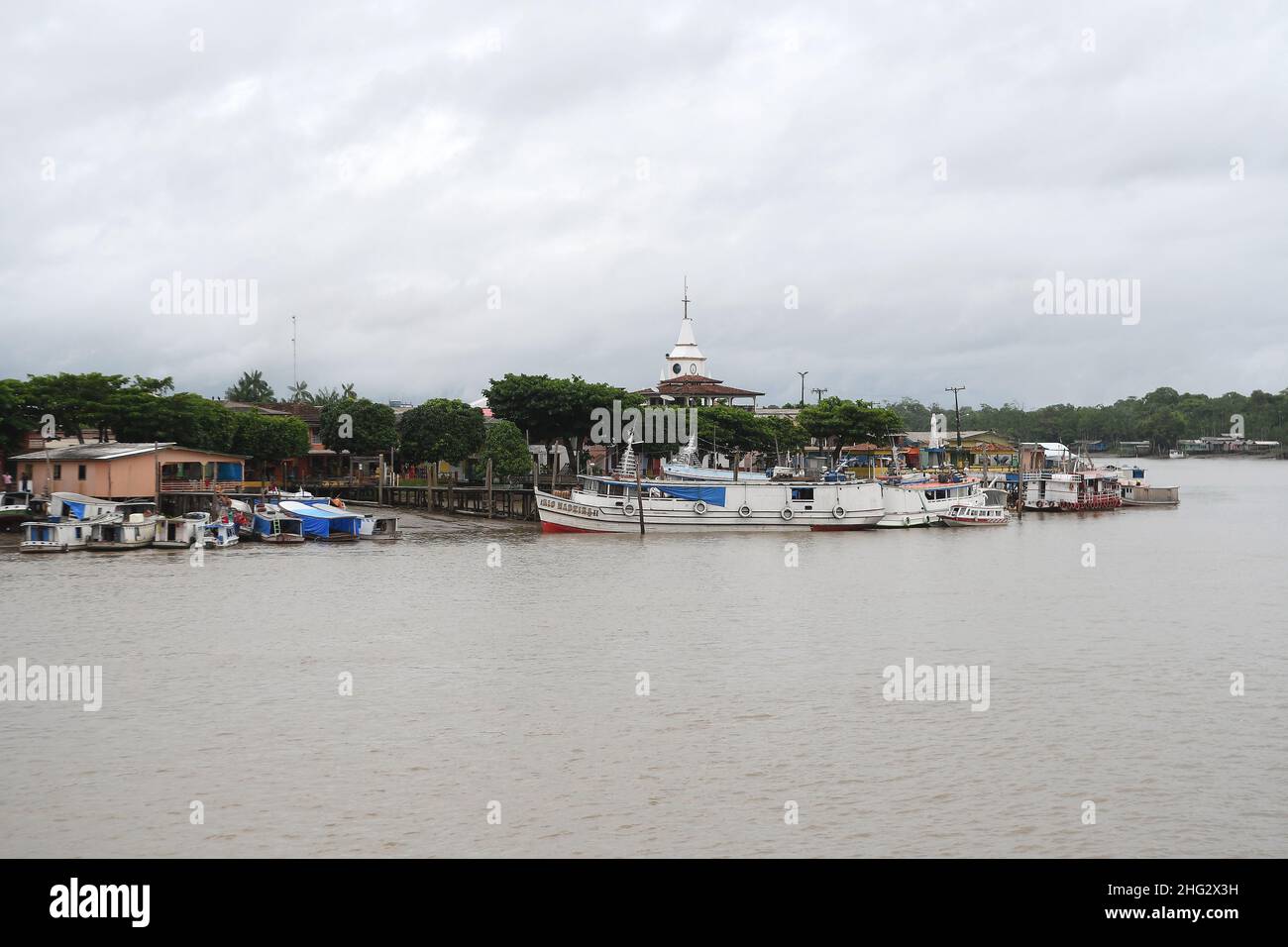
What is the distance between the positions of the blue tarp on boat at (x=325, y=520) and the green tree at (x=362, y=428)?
27094 millimetres

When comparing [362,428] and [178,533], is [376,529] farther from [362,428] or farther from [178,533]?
[362,428]

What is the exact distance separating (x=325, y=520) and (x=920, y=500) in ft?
100

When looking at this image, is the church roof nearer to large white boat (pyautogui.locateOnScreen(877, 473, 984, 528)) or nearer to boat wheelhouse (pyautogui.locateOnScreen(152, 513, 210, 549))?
large white boat (pyautogui.locateOnScreen(877, 473, 984, 528))

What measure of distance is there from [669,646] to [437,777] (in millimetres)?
10695

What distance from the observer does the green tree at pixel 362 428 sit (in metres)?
80.8

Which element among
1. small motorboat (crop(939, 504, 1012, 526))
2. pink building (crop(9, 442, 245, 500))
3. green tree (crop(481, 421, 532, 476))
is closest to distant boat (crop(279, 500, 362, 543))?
pink building (crop(9, 442, 245, 500))

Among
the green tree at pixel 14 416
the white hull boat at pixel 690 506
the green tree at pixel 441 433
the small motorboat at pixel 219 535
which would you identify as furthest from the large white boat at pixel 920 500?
the green tree at pixel 14 416

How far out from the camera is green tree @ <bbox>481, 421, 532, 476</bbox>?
74750 millimetres

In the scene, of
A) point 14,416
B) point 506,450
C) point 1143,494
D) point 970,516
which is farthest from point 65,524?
point 1143,494

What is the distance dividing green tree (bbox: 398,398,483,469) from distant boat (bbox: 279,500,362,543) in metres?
25.2

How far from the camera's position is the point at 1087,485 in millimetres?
77750

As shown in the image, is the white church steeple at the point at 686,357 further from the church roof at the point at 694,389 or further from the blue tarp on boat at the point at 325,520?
the blue tarp on boat at the point at 325,520

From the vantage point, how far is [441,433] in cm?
7894

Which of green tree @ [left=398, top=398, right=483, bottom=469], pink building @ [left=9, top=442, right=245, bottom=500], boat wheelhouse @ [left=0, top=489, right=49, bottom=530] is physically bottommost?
boat wheelhouse @ [left=0, top=489, right=49, bottom=530]
